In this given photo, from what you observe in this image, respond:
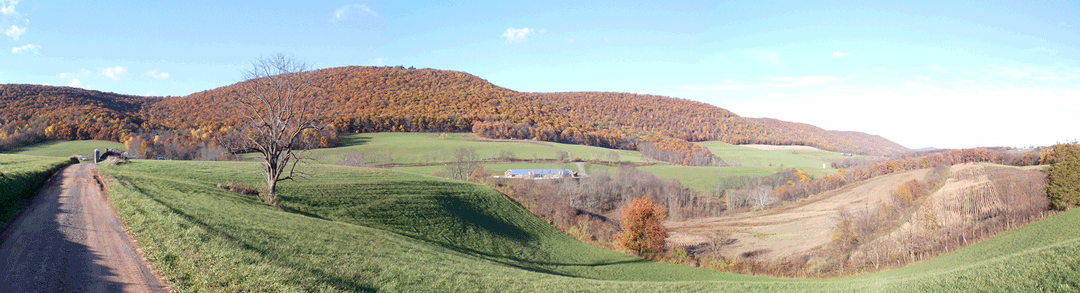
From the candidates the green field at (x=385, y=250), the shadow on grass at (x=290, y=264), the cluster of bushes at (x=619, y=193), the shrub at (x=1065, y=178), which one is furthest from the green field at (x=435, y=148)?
the shadow on grass at (x=290, y=264)

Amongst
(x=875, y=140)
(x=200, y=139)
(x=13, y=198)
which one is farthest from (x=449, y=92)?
(x=875, y=140)

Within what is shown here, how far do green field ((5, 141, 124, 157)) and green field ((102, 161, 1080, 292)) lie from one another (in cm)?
4542

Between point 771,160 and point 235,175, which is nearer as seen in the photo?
point 235,175

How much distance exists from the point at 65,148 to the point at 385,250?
7746 centimetres

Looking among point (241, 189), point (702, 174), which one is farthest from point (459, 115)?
point (241, 189)

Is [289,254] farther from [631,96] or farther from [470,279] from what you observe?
[631,96]

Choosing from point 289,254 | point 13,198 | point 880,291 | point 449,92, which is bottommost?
point 880,291

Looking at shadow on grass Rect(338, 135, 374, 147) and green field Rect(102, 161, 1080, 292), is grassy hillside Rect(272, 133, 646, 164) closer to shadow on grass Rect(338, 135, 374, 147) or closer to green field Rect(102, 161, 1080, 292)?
shadow on grass Rect(338, 135, 374, 147)

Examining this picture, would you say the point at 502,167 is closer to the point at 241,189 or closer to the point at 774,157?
the point at 241,189

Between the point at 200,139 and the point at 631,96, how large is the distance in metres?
149

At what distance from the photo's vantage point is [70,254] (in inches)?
332

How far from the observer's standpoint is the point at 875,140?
186125 millimetres

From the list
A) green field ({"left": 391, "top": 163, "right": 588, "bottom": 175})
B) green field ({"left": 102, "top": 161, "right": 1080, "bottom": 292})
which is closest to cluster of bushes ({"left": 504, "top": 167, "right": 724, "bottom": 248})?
green field ({"left": 391, "top": 163, "right": 588, "bottom": 175})

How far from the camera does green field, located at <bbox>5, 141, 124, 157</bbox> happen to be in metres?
55.4
